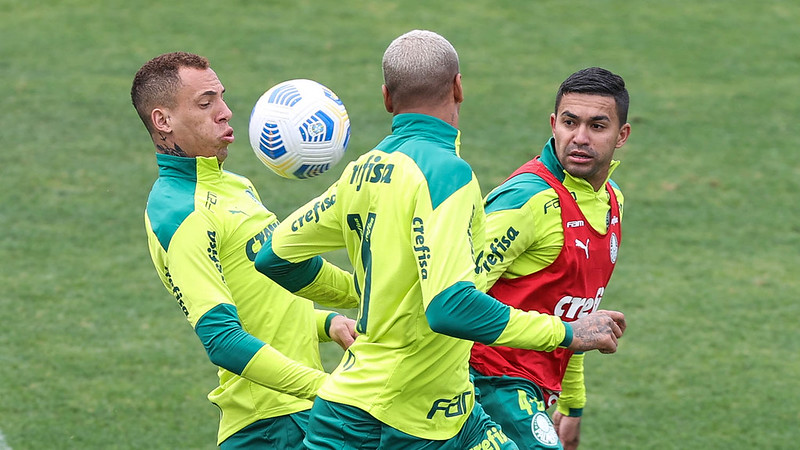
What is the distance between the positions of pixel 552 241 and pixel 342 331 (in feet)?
3.22

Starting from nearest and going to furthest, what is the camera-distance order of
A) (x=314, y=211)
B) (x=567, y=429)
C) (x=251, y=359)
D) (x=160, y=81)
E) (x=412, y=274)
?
(x=412, y=274) → (x=314, y=211) → (x=251, y=359) → (x=160, y=81) → (x=567, y=429)

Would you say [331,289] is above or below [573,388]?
above

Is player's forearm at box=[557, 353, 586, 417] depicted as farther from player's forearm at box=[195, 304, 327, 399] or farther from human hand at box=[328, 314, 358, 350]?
player's forearm at box=[195, 304, 327, 399]

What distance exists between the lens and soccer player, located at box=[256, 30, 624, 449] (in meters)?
3.56

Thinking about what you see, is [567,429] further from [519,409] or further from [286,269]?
[286,269]

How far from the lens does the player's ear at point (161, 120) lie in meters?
4.62

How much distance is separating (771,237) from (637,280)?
5.61ft

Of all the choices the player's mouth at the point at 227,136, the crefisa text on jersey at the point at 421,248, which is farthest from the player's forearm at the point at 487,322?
the player's mouth at the point at 227,136

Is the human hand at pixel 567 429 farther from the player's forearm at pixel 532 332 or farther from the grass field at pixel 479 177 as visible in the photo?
the player's forearm at pixel 532 332

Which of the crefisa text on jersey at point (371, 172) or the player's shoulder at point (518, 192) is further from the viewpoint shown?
the player's shoulder at point (518, 192)

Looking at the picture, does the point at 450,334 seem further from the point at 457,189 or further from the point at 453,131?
the point at 453,131

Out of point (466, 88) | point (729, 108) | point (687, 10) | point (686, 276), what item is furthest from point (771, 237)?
point (687, 10)

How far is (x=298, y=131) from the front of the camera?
15.5 ft

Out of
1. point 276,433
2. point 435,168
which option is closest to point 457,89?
point 435,168
